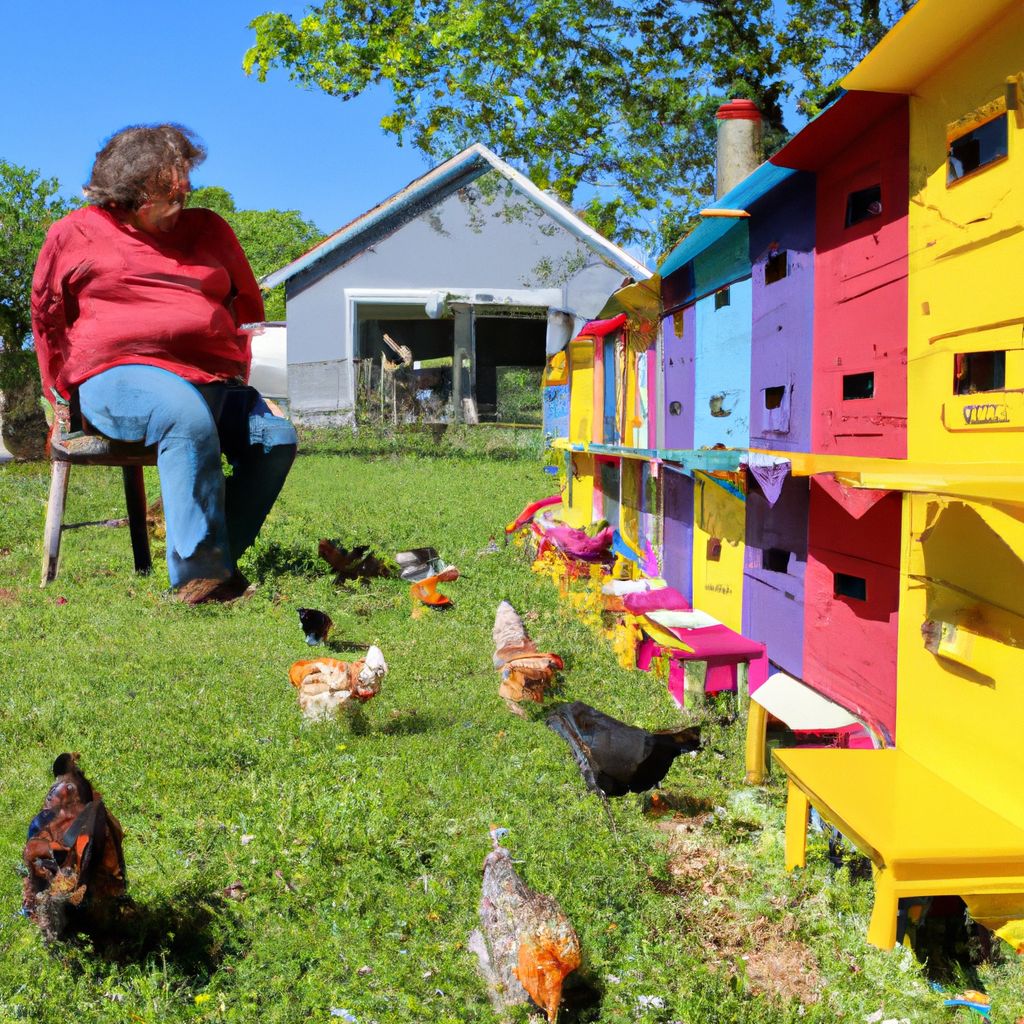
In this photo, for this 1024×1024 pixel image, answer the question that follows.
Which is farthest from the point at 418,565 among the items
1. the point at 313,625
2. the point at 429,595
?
the point at 313,625

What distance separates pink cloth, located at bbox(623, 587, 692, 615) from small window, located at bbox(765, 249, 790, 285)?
1.87 m

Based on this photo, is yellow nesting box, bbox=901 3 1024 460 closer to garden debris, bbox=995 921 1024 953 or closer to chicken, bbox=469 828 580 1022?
garden debris, bbox=995 921 1024 953

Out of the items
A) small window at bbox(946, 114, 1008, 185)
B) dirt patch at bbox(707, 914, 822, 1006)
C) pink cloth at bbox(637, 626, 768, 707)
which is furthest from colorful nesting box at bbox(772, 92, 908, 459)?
dirt patch at bbox(707, 914, 822, 1006)

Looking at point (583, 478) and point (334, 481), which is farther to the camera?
point (334, 481)

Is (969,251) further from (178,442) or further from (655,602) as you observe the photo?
(178,442)

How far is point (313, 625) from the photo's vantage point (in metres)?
5.02

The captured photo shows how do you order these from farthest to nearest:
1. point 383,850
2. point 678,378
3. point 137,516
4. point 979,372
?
1. point 137,516
2. point 678,378
3. point 383,850
4. point 979,372

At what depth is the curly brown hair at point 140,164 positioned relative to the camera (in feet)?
17.8

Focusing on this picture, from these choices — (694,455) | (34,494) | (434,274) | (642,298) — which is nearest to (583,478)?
(642,298)

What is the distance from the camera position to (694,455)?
15.3ft

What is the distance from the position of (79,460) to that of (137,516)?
95 cm

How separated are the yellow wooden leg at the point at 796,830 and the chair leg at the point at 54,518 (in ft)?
15.1

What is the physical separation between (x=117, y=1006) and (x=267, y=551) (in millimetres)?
5063

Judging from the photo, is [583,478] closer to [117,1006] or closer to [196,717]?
[196,717]
